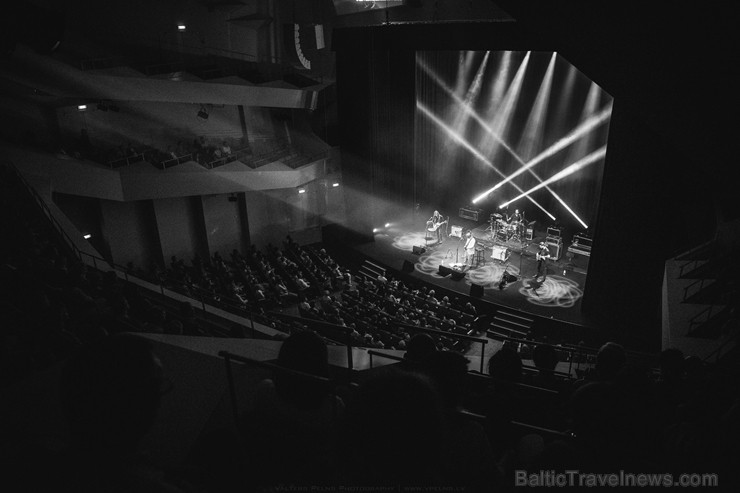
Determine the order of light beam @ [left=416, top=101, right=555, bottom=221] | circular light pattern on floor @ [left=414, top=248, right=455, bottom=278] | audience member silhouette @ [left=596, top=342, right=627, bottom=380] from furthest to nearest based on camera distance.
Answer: light beam @ [left=416, top=101, right=555, bottom=221], circular light pattern on floor @ [left=414, top=248, right=455, bottom=278], audience member silhouette @ [left=596, top=342, right=627, bottom=380]

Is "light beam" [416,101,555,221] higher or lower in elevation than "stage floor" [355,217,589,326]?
higher

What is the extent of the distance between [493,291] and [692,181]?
18.2ft

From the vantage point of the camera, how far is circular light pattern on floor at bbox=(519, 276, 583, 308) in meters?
13.1

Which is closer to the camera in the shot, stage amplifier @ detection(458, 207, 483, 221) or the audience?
the audience

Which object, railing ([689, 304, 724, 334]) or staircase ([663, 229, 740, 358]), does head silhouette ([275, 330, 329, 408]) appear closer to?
staircase ([663, 229, 740, 358])

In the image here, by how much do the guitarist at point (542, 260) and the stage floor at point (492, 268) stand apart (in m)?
0.20

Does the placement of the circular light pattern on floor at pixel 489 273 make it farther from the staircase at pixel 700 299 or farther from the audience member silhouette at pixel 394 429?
the audience member silhouette at pixel 394 429

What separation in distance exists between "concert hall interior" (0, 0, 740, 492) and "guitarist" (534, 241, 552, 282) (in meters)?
0.33

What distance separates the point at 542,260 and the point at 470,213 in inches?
187

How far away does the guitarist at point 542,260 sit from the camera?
1431cm

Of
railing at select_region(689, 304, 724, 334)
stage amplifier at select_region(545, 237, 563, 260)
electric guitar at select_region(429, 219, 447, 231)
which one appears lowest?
railing at select_region(689, 304, 724, 334)

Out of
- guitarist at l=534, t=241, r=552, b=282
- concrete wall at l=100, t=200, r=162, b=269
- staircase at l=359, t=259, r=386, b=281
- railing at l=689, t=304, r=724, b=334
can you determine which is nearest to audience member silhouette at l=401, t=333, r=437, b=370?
railing at l=689, t=304, r=724, b=334

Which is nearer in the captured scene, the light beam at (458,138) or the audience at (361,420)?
the audience at (361,420)

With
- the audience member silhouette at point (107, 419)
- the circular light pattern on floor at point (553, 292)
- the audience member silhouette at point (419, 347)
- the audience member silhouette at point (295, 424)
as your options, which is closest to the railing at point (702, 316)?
the circular light pattern on floor at point (553, 292)
